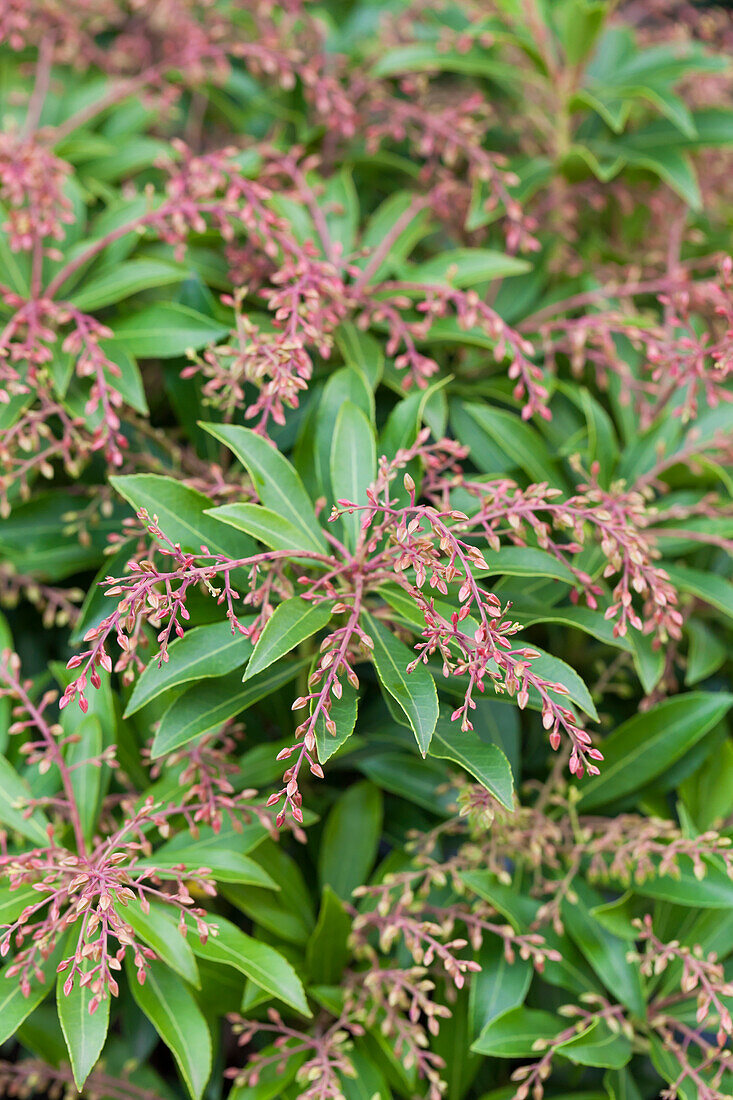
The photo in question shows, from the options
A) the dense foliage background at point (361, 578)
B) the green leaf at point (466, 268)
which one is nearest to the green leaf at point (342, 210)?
the dense foliage background at point (361, 578)

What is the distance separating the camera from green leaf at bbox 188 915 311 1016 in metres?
0.92

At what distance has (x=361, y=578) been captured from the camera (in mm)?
963

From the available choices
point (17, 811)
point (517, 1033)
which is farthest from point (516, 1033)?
point (17, 811)

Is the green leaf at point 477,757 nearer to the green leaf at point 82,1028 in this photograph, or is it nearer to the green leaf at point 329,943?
the green leaf at point 329,943

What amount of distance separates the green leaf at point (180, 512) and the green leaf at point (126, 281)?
386mm

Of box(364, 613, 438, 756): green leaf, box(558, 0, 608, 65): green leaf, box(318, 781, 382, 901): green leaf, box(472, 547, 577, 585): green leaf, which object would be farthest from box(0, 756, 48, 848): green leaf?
box(558, 0, 608, 65): green leaf

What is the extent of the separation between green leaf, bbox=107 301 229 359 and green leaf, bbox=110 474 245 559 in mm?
269

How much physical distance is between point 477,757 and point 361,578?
0.22 m

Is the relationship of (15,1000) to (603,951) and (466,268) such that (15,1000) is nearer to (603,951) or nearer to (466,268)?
(603,951)

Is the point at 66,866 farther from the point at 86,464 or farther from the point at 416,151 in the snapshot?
the point at 416,151

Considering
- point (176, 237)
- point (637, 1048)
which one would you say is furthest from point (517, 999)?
point (176, 237)

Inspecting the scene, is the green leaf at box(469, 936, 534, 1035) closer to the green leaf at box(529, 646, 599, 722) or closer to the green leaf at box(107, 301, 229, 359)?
the green leaf at box(529, 646, 599, 722)

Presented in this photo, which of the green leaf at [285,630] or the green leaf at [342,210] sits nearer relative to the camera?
the green leaf at [285,630]

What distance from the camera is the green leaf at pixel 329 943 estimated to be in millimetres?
1062
